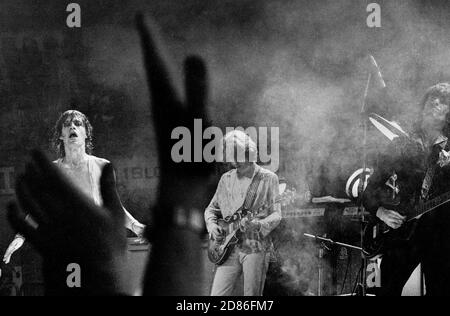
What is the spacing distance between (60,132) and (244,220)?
1743 mm

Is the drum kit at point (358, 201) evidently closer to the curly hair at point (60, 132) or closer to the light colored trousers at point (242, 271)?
the light colored trousers at point (242, 271)

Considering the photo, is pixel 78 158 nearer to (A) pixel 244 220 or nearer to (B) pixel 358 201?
(A) pixel 244 220

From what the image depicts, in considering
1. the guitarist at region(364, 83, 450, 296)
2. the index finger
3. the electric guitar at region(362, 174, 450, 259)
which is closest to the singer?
the index finger

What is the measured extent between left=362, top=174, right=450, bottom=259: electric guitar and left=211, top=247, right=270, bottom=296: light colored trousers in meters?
0.93

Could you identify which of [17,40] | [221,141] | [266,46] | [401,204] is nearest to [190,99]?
[221,141]

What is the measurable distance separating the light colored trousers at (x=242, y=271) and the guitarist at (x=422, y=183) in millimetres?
1078

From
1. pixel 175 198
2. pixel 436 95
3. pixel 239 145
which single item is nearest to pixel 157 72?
pixel 239 145

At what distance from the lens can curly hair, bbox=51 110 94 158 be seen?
5215mm

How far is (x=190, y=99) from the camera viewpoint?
523cm

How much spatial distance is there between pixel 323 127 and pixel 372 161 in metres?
0.52

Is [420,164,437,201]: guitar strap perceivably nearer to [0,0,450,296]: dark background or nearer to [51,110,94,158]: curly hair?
[0,0,450,296]: dark background

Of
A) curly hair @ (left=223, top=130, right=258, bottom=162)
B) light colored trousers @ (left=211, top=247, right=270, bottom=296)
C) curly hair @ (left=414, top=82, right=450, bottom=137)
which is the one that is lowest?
light colored trousers @ (left=211, top=247, right=270, bottom=296)

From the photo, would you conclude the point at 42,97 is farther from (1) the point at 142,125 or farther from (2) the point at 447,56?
(2) the point at 447,56

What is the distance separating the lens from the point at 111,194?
523 centimetres
